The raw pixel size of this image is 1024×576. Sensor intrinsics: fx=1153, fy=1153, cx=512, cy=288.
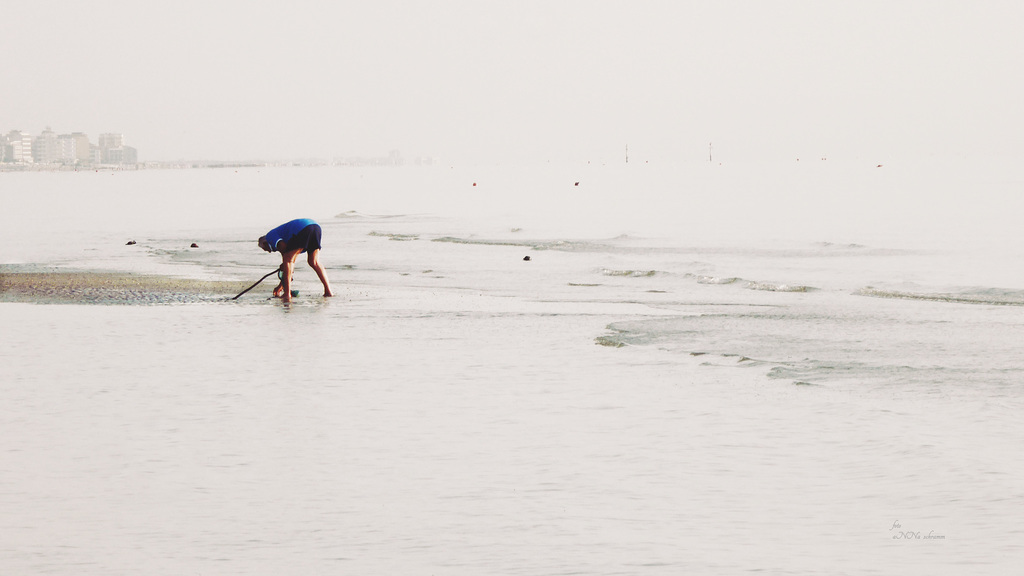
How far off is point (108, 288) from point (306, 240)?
4237 millimetres

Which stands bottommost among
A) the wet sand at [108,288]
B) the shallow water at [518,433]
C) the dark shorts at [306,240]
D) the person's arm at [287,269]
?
the wet sand at [108,288]

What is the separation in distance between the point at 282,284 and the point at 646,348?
761cm

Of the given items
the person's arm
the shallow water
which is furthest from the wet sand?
the person's arm

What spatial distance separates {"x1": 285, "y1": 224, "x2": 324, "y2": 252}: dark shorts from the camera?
58.8 feet

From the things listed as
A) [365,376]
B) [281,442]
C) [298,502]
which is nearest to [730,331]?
[365,376]

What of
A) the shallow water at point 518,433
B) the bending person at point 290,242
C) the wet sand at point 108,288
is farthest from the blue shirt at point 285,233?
the wet sand at point 108,288

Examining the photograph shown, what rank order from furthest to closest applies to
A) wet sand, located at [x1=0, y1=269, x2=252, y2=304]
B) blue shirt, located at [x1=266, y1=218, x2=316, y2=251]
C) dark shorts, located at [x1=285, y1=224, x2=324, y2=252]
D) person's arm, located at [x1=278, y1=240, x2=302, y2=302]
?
1. wet sand, located at [x1=0, y1=269, x2=252, y2=304]
2. dark shorts, located at [x1=285, y1=224, x2=324, y2=252]
3. person's arm, located at [x1=278, y1=240, x2=302, y2=302]
4. blue shirt, located at [x1=266, y1=218, x2=316, y2=251]

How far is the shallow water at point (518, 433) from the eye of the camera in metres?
6.29

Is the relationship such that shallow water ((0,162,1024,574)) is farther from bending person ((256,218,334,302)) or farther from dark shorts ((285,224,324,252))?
dark shorts ((285,224,324,252))

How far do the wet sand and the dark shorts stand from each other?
151 centimetres

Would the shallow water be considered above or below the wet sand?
above

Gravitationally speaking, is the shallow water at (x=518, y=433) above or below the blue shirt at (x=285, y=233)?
below

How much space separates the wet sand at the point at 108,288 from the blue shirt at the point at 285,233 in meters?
1.50

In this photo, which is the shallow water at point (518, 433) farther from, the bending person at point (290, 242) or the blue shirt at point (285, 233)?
the blue shirt at point (285, 233)
